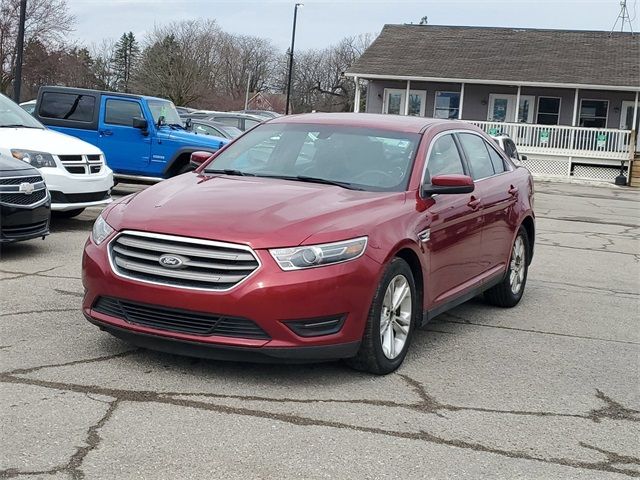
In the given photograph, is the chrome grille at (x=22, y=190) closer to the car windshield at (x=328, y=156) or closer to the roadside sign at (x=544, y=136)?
the car windshield at (x=328, y=156)

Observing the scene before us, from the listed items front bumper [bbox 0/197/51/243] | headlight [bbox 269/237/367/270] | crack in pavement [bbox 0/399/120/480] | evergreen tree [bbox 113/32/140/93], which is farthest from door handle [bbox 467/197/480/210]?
evergreen tree [bbox 113/32/140/93]

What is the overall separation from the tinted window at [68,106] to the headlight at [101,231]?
32.2ft

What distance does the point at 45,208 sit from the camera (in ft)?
27.7

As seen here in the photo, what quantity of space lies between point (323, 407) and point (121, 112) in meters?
11.0

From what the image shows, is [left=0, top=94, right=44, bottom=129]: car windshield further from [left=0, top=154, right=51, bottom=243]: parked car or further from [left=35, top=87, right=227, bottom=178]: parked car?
[left=35, top=87, right=227, bottom=178]: parked car

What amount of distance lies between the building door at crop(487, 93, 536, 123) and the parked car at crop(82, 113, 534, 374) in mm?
27791

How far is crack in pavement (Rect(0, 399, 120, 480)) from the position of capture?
11.2ft

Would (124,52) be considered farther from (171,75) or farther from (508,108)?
(508,108)

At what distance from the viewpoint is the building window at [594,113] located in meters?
32.1

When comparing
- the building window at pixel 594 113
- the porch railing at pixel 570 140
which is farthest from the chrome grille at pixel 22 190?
the building window at pixel 594 113

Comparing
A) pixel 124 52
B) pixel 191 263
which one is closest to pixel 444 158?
pixel 191 263

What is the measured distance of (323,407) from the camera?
14.5ft

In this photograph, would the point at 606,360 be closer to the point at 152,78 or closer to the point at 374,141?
the point at 374,141

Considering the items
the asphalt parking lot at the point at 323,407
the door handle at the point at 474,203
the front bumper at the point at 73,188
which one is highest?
the door handle at the point at 474,203
